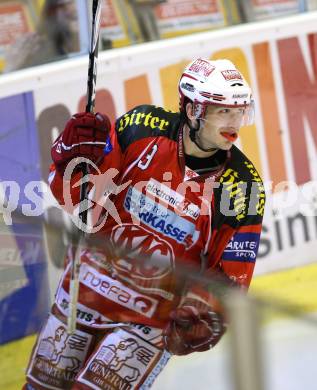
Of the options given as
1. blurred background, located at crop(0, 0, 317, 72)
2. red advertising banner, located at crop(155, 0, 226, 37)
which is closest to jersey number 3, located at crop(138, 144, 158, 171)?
blurred background, located at crop(0, 0, 317, 72)

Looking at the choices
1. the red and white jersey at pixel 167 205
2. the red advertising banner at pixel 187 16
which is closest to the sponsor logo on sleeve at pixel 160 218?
the red and white jersey at pixel 167 205

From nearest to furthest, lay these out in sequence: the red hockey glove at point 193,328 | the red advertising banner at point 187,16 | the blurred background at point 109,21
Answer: the red hockey glove at point 193,328, the blurred background at point 109,21, the red advertising banner at point 187,16

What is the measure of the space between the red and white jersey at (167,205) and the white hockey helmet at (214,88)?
0.52ft

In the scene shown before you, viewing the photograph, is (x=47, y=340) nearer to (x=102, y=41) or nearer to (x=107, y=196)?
(x=107, y=196)

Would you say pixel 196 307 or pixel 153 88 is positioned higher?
pixel 196 307

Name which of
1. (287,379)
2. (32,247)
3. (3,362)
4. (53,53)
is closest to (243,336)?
(287,379)

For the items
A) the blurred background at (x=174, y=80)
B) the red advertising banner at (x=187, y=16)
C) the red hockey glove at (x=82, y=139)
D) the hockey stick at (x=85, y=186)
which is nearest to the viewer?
the hockey stick at (x=85, y=186)

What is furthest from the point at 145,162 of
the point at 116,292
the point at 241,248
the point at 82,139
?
the point at 116,292

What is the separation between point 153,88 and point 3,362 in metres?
2.83

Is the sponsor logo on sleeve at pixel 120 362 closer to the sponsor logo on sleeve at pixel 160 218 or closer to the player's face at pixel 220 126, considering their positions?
the sponsor logo on sleeve at pixel 160 218

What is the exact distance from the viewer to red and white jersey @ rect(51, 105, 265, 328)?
3.44 metres

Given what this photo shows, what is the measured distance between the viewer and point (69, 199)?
11.9 ft

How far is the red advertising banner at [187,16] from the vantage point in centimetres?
557

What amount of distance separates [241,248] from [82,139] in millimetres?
683
